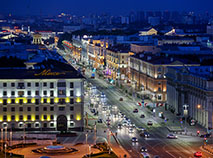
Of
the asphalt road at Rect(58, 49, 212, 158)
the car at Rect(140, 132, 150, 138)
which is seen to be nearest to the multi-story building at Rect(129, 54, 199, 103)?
the asphalt road at Rect(58, 49, 212, 158)

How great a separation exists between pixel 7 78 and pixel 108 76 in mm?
A: 66203

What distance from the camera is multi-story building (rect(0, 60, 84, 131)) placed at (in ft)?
247

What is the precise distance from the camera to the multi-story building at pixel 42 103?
247 ft

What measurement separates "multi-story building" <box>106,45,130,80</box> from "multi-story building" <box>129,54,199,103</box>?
17.2 m

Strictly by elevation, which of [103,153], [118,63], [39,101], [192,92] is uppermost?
[39,101]

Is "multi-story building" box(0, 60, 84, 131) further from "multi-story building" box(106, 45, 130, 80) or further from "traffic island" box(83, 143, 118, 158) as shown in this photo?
"multi-story building" box(106, 45, 130, 80)

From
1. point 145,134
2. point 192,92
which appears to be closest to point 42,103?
point 145,134

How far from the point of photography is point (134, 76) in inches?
4811

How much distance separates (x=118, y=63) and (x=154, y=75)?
36126 millimetres

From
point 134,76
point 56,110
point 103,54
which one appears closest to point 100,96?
point 134,76

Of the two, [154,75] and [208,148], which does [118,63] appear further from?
[208,148]

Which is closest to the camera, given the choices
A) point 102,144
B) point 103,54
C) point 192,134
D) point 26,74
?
point 102,144

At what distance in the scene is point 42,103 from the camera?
2975 inches

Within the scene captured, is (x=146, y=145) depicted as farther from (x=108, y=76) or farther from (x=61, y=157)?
(x=108, y=76)
